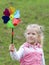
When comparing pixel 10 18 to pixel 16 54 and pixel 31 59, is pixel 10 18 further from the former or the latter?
pixel 31 59

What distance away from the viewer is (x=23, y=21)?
40.6ft

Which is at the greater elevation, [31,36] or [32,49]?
[31,36]

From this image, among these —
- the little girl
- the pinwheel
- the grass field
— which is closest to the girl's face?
the little girl

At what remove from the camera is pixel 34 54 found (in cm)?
688

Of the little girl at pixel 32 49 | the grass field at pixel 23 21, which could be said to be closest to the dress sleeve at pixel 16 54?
the little girl at pixel 32 49

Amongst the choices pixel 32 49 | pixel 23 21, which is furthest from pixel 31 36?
pixel 23 21

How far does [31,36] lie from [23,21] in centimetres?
566

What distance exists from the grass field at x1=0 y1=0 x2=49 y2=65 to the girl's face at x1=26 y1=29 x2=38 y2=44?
2824 mm

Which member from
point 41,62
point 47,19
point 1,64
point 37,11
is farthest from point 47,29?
point 41,62

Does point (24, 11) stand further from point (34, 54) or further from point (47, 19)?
point (34, 54)

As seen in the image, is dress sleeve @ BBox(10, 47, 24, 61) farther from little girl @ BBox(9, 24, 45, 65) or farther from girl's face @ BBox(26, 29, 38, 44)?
girl's face @ BBox(26, 29, 38, 44)

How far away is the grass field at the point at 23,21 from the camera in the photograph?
1018 cm

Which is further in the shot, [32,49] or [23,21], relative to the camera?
[23,21]

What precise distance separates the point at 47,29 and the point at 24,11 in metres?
1.61
